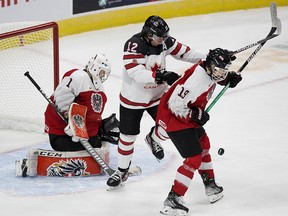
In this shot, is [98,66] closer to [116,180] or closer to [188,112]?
[116,180]

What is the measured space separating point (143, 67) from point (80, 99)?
57cm

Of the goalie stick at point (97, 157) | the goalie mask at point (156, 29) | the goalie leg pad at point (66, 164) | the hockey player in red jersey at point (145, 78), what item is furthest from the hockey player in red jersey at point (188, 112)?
the goalie leg pad at point (66, 164)

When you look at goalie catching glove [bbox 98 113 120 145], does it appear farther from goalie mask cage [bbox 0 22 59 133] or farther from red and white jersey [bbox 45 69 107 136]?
goalie mask cage [bbox 0 22 59 133]

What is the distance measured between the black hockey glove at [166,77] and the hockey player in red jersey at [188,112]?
4 cm

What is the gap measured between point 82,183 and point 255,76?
2.59m

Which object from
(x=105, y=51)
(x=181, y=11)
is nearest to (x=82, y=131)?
(x=105, y=51)

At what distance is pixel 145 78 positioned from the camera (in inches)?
169

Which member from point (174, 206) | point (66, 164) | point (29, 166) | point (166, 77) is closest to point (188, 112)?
point (166, 77)

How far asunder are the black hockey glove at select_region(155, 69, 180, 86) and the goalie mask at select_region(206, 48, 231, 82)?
0.20 m

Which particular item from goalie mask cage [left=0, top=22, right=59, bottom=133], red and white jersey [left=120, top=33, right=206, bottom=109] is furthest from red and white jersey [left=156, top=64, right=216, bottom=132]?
goalie mask cage [left=0, top=22, right=59, bottom=133]

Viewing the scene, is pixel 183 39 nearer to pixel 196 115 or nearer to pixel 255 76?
pixel 255 76

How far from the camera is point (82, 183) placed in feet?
15.2

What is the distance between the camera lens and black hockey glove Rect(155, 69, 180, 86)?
13.8 feet

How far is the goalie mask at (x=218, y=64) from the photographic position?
405 centimetres
